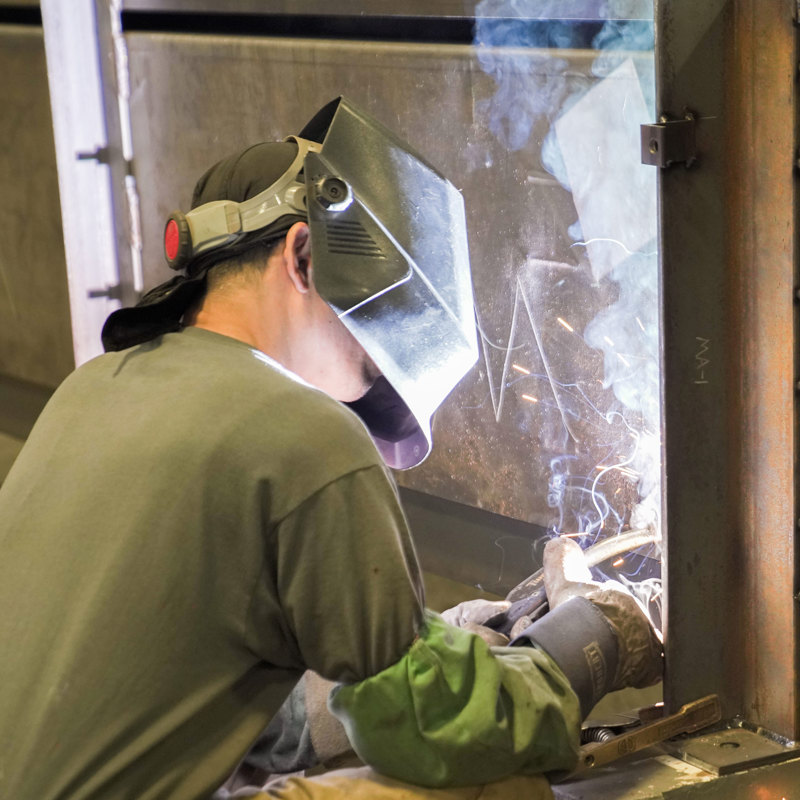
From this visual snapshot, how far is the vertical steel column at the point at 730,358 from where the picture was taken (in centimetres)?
153

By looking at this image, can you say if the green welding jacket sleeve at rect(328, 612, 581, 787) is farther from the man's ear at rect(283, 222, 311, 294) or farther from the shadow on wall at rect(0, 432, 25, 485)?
the shadow on wall at rect(0, 432, 25, 485)

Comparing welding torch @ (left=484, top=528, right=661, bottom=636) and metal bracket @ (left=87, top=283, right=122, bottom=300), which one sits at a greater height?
metal bracket @ (left=87, top=283, right=122, bottom=300)

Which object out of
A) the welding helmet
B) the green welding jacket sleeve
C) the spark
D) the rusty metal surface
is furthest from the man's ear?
the spark

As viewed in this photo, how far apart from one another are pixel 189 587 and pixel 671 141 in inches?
35.5

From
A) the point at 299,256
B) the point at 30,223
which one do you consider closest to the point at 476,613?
the point at 299,256

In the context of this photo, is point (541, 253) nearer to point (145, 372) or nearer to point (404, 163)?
point (404, 163)

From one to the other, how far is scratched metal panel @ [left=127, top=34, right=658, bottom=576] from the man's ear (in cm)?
85

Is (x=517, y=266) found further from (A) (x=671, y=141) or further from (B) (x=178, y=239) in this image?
(B) (x=178, y=239)

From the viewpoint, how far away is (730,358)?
164cm

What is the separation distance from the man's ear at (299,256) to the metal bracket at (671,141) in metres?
0.50

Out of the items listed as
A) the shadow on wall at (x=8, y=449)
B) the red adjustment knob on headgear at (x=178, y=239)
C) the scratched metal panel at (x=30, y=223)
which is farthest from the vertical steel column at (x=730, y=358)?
the shadow on wall at (x=8, y=449)

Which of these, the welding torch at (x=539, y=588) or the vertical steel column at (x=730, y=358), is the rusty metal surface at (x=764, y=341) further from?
the welding torch at (x=539, y=588)

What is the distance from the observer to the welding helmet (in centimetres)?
152

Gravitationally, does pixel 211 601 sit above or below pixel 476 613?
above
